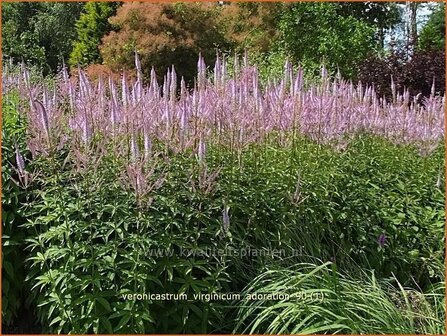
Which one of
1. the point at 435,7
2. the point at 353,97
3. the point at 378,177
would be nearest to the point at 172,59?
the point at 353,97

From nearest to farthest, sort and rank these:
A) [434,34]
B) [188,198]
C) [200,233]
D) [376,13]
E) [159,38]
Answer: [200,233] → [188,198] → [159,38] → [434,34] → [376,13]

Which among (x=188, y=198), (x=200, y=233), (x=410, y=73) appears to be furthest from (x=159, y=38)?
(x=200, y=233)

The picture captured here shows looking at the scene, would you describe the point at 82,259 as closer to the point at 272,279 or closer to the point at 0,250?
the point at 0,250

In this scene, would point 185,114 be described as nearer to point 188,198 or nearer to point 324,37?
point 188,198

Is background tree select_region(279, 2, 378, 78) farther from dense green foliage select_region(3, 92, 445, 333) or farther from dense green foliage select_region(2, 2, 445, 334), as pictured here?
dense green foliage select_region(3, 92, 445, 333)

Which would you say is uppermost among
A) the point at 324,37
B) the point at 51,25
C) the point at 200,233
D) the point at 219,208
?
the point at 51,25

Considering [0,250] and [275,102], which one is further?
[275,102]

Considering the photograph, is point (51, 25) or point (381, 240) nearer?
point (381, 240)

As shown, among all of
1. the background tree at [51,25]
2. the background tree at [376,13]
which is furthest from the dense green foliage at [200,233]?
the background tree at [51,25]

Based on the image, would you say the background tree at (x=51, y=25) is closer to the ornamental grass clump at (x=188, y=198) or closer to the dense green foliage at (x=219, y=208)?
the dense green foliage at (x=219, y=208)

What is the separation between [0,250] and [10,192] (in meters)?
0.52

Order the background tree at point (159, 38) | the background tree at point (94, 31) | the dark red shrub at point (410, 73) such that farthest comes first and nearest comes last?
the background tree at point (94, 31) < the background tree at point (159, 38) < the dark red shrub at point (410, 73)

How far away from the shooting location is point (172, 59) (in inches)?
477

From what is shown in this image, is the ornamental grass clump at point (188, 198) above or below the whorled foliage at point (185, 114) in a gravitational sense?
below
